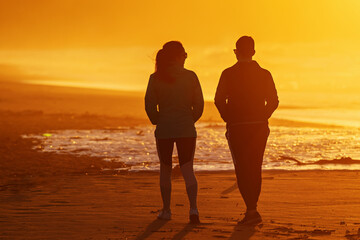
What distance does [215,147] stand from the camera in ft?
59.3

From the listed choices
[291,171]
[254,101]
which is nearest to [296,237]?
[254,101]

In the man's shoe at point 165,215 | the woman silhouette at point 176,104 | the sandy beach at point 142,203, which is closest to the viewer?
the sandy beach at point 142,203

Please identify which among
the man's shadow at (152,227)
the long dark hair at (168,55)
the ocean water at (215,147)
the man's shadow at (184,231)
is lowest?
the man's shadow at (184,231)

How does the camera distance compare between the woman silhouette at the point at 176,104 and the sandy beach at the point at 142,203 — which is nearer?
the sandy beach at the point at 142,203

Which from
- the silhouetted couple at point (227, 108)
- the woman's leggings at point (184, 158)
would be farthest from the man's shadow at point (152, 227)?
the silhouetted couple at point (227, 108)

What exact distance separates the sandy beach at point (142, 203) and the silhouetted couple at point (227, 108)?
1.80 ft

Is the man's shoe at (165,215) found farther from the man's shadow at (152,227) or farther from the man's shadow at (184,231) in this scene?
the man's shadow at (184,231)

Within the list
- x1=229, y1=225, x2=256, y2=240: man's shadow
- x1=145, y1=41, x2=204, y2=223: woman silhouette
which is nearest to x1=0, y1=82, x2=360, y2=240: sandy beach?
x1=229, y1=225, x2=256, y2=240: man's shadow

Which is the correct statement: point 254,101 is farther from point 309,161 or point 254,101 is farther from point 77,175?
point 309,161

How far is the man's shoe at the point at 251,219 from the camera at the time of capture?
8250 mm

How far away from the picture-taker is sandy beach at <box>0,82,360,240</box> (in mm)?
7891

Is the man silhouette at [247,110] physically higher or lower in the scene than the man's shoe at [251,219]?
higher

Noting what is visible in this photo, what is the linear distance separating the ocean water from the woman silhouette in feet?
17.4

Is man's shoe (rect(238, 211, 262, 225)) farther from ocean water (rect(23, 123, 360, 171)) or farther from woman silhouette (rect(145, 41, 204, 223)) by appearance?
ocean water (rect(23, 123, 360, 171))
